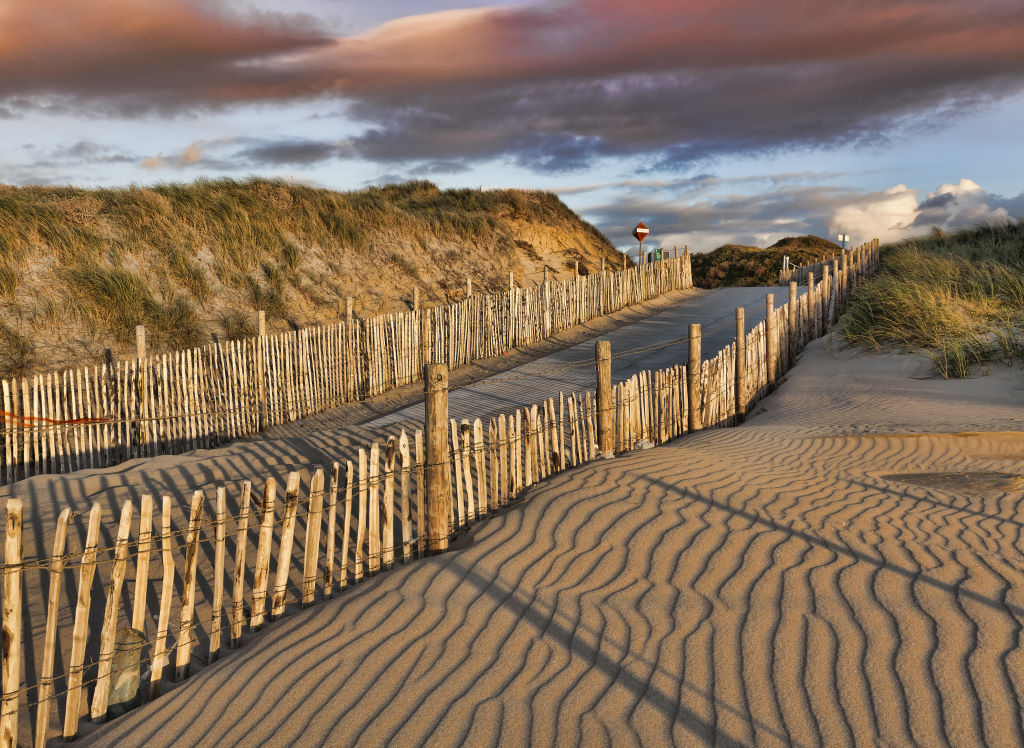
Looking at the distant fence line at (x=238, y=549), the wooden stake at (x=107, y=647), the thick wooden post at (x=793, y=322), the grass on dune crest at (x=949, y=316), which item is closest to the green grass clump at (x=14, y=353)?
the distant fence line at (x=238, y=549)

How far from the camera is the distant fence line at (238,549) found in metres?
3.42

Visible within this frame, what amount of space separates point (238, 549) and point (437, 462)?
53.9 inches

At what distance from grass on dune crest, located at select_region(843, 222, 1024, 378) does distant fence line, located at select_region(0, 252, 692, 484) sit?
7023 mm

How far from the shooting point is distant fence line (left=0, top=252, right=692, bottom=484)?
9078mm

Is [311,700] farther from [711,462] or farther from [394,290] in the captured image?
[394,290]

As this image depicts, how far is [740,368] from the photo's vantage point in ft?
32.7

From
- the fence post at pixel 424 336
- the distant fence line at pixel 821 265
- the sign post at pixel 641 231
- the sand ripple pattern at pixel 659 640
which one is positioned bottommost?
the sand ripple pattern at pixel 659 640

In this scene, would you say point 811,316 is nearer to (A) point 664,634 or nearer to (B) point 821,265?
(B) point 821,265

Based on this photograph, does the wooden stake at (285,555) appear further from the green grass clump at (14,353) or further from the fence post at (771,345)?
the green grass clump at (14,353)

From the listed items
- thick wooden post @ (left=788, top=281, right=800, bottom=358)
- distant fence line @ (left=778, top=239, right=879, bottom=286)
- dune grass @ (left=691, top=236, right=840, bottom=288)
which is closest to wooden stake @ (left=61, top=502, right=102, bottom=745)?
thick wooden post @ (left=788, top=281, right=800, bottom=358)

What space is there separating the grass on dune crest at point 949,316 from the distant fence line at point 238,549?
5.48 metres

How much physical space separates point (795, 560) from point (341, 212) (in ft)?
64.1

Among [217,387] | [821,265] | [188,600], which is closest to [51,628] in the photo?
[188,600]

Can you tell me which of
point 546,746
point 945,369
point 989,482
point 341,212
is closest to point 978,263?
point 945,369
